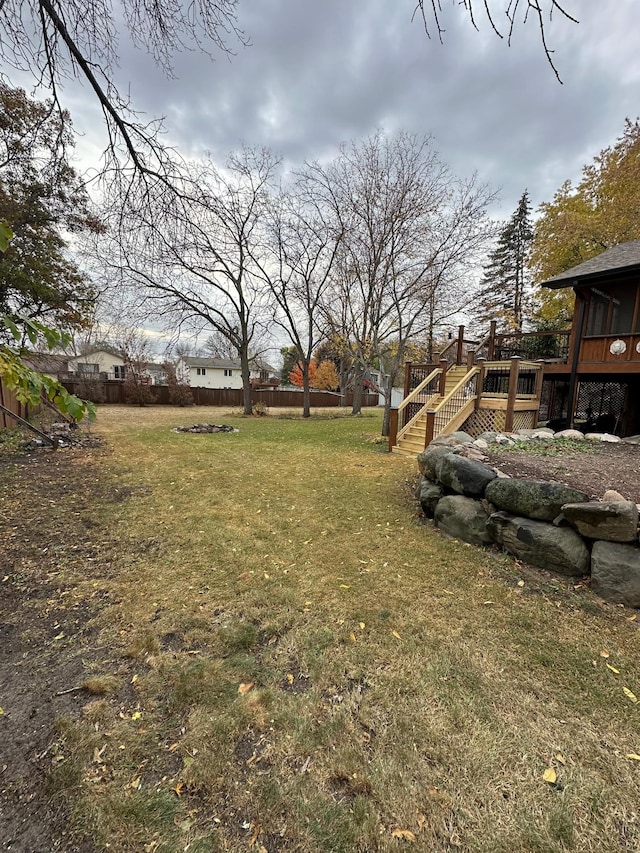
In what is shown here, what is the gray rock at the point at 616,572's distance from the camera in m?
2.66

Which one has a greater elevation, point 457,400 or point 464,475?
point 457,400

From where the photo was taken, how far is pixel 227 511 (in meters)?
4.57

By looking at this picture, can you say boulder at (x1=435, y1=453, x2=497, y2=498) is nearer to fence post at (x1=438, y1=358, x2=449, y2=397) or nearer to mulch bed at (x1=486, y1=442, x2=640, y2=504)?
mulch bed at (x1=486, y1=442, x2=640, y2=504)

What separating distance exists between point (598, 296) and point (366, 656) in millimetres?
9922

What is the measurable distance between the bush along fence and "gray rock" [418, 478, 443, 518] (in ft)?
0.03

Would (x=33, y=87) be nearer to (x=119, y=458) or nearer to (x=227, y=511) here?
(x=227, y=511)

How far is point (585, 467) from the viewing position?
174 inches

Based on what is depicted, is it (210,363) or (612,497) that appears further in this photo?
(210,363)

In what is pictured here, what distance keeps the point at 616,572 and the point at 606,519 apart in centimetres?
42

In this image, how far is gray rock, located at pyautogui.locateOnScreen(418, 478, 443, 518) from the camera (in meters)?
4.29

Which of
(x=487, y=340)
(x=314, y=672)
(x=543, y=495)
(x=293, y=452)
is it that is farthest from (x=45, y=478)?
(x=487, y=340)

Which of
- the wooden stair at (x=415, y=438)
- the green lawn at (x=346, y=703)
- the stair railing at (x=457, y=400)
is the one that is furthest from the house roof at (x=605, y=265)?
the green lawn at (x=346, y=703)

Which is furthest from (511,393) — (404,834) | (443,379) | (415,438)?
(404,834)

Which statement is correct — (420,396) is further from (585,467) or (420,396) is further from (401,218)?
(585,467)
